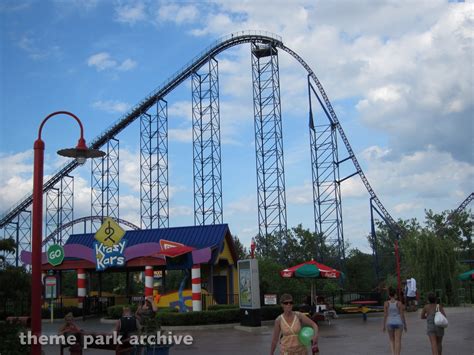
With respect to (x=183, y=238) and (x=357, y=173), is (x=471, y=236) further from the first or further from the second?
(x=183, y=238)

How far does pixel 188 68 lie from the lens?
→ 39.2 m

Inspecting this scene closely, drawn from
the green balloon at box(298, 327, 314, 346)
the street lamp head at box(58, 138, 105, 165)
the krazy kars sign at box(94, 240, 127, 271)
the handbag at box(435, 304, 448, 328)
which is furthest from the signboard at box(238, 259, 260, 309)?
the green balloon at box(298, 327, 314, 346)

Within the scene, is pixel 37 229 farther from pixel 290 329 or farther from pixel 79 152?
pixel 290 329

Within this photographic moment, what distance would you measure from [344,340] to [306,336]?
30.5ft

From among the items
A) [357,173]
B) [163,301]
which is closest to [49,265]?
[163,301]

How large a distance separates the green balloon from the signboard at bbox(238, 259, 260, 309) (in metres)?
12.5

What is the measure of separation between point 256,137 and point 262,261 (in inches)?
354

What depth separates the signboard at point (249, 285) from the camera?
61.4 feet

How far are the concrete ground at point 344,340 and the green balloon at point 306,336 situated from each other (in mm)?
6530

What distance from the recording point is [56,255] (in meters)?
27.3

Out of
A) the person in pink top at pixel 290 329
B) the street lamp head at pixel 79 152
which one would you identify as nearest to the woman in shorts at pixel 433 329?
the person in pink top at pixel 290 329

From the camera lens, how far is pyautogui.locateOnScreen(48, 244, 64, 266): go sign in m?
27.1

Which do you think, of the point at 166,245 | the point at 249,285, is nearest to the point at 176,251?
the point at 166,245

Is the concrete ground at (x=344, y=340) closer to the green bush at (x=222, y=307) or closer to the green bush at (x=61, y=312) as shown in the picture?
the green bush at (x=222, y=307)
